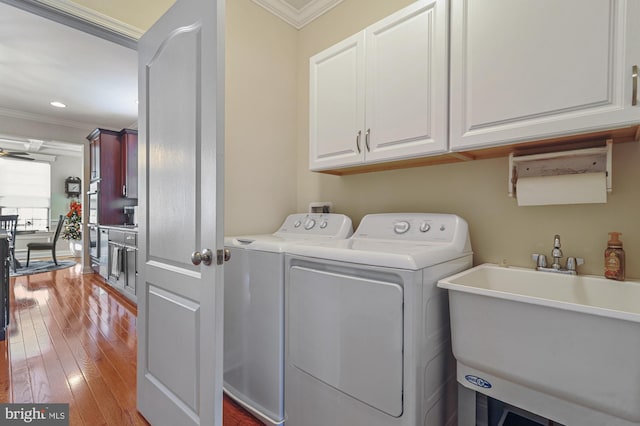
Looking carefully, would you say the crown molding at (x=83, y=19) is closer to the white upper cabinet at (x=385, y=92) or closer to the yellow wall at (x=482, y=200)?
the white upper cabinet at (x=385, y=92)

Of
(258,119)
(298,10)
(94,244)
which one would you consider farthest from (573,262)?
(94,244)

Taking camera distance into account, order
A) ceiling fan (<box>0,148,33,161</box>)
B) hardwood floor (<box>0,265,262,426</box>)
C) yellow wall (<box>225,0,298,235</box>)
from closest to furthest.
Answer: hardwood floor (<box>0,265,262,426</box>) → yellow wall (<box>225,0,298,235</box>) → ceiling fan (<box>0,148,33,161</box>)

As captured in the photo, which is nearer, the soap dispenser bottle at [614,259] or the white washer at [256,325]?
the soap dispenser bottle at [614,259]

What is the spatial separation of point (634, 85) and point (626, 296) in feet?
2.34

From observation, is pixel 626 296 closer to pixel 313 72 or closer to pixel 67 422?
pixel 313 72

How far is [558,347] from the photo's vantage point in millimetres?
875

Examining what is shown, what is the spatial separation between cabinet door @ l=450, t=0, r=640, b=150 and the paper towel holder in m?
0.19

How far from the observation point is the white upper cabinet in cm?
133

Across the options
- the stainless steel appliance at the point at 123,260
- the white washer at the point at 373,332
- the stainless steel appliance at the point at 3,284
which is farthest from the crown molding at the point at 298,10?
the stainless steel appliance at the point at 3,284

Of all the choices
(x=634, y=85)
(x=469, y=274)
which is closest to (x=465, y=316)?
(x=469, y=274)

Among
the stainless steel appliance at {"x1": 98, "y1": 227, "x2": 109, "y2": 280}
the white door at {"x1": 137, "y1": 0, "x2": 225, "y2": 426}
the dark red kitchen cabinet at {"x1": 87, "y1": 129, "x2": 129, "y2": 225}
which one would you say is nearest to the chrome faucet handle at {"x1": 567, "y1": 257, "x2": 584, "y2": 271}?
the white door at {"x1": 137, "y1": 0, "x2": 225, "y2": 426}

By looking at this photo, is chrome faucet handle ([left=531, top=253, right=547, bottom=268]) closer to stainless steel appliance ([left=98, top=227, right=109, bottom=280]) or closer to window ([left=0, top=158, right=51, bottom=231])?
stainless steel appliance ([left=98, top=227, right=109, bottom=280])

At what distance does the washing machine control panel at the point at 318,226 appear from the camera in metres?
1.81

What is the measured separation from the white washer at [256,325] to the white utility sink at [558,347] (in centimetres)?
77
